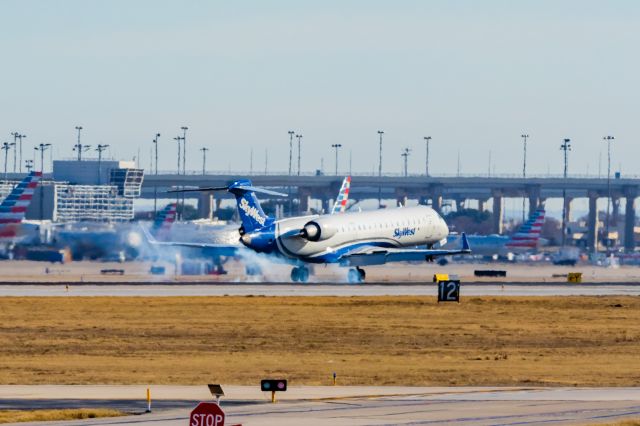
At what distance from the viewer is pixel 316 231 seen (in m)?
113

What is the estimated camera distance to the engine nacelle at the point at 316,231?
371ft

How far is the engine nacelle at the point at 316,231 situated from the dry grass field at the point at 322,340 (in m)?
21.4

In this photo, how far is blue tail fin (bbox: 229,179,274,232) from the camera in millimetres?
113938

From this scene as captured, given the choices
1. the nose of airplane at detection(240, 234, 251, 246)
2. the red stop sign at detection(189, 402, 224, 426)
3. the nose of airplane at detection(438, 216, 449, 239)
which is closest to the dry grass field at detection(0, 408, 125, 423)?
the red stop sign at detection(189, 402, 224, 426)

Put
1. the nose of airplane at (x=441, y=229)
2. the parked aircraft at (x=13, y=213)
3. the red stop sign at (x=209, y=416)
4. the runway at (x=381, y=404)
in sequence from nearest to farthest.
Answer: the red stop sign at (x=209, y=416) < the runway at (x=381, y=404) < the nose of airplane at (x=441, y=229) < the parked aircraft at (x=13, y=213)

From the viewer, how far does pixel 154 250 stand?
127000mm

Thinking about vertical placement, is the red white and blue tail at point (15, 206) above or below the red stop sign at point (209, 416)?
above

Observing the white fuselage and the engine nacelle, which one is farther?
the white fuselage

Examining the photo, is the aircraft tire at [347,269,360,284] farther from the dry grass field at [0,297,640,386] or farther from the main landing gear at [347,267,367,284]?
the dry grass field at [0,297,640,386]

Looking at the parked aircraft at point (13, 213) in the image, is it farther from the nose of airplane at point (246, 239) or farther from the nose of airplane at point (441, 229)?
the nose of airplane at point (441, 229)

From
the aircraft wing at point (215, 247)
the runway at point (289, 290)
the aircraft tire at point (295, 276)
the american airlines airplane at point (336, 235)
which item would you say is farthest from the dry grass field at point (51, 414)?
the aircraft wing at point (215, 247)

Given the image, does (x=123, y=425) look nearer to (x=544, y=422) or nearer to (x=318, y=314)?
(x=544, y=422)

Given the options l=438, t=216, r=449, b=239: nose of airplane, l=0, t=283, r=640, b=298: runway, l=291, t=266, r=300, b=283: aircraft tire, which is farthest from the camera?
l=438, t=216, r=449, b=239: nose of airplane

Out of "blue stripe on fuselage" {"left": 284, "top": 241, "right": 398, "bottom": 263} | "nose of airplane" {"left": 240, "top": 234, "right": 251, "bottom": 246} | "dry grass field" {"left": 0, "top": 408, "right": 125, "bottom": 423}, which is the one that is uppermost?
"nose of airplane" {"left": 240, "top": 234, "right": 251, "bottom": 246}
